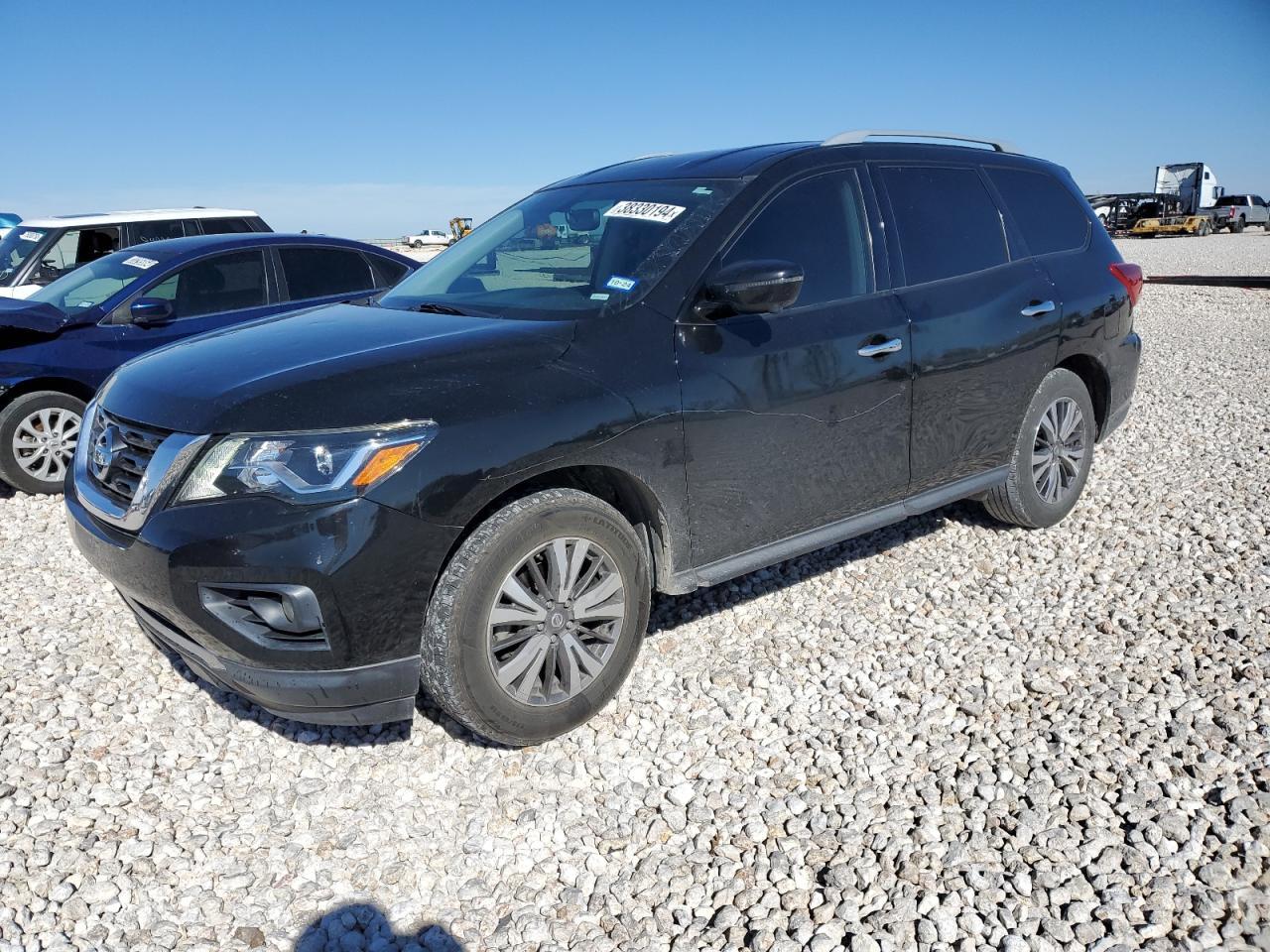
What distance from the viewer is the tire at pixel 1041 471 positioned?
4.80 metres

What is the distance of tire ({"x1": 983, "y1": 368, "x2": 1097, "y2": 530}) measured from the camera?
480 centimetres

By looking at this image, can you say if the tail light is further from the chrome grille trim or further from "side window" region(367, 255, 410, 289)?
"side window" region(367, 255, 410, 289)

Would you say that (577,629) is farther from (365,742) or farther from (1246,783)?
(1246,783)

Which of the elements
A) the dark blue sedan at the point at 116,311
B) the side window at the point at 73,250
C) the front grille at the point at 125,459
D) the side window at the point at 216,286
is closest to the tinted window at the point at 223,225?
the side window at the point at 73,250

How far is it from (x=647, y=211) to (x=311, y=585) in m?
1.99

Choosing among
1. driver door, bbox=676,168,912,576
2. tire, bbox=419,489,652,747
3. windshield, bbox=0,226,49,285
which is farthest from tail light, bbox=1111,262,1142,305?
A: windshield, bbox=0,226,49,285

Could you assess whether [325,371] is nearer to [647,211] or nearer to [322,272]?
[647,211]

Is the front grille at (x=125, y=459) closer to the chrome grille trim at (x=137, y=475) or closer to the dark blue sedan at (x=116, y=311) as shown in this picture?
the chrome grille trim at (x=137, y=475)

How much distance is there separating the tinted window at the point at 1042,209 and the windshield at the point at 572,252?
1.89m

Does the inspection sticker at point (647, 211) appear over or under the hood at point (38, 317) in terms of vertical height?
over

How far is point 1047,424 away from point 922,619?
1.40 meters

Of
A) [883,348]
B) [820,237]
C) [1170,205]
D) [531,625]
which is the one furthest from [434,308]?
[1170,205]

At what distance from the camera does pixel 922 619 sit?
4234 mm

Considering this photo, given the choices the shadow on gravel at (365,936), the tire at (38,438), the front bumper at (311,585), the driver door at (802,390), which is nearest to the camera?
the shadow on gravel at (365,936)
